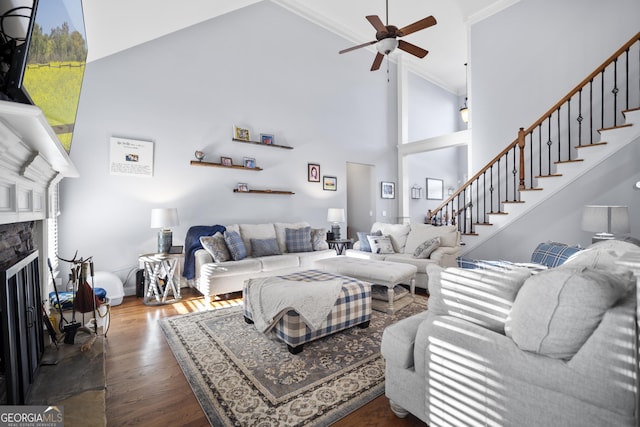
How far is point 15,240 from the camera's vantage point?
1679 mm

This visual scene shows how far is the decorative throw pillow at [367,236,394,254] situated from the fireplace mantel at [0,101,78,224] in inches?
152

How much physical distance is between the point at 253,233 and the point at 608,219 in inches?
172

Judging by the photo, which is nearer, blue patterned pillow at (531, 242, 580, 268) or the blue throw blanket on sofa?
blue patterned pillow at (531, 242, 580, 268)

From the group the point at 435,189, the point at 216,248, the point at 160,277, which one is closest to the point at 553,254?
the point at 216,248

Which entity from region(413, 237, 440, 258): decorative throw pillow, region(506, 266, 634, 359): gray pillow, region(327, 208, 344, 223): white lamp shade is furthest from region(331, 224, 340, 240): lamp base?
region(506, 266, 634, 359): gray pillow

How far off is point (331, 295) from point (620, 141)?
13.3 feet

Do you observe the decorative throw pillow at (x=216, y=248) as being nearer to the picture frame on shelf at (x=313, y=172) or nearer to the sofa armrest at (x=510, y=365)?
the picture frame on shelf at (x=313, y=172)

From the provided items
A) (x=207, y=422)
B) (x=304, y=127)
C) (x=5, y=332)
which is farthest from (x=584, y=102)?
(x=5, y=332)

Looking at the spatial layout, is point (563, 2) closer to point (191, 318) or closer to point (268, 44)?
point (268, 44)

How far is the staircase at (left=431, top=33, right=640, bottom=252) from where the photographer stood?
378 centimetres

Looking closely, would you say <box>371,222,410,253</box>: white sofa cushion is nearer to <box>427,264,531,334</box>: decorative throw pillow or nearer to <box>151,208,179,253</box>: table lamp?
<box>151,208,179,253</box>: table lamp

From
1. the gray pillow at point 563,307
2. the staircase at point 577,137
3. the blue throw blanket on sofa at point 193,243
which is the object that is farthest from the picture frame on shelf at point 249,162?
the gray pillow at point 563,307

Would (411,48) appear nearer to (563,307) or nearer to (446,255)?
(446,255)

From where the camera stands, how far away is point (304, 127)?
19.3 ft
